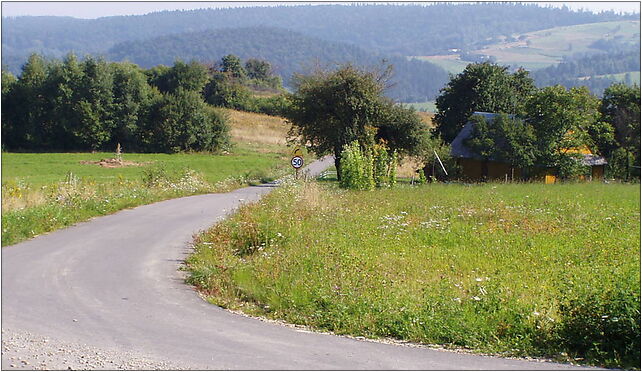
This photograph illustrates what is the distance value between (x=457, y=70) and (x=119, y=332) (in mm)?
192593

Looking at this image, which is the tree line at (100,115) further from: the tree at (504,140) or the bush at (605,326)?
the bush at (605,326)

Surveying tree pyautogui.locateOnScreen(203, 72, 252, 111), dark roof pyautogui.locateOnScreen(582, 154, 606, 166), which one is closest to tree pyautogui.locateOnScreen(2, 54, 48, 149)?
tree pyautogui.locateOnScreen(203, 72, 252, 111)

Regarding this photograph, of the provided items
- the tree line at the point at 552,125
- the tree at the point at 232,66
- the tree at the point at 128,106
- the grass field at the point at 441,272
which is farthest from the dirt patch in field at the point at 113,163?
the tree at the point at 232,66

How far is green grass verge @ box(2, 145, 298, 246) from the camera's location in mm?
17447

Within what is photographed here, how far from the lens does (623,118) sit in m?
45.2

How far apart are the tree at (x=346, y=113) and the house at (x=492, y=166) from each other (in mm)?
5303

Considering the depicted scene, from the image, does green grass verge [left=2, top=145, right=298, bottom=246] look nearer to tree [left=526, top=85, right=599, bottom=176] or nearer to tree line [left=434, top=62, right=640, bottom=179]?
tree line [left=434, top=62, right=640, bottom=179]

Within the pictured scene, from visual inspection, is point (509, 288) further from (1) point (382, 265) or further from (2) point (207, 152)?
(2) point (207, 152)

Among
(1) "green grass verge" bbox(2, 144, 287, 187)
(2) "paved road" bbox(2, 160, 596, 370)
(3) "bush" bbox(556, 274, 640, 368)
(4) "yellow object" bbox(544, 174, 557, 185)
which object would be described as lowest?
(4) "yellow object" bbox(544, 174, 557, 185)

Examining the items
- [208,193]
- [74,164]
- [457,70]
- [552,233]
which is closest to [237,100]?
[74,164]

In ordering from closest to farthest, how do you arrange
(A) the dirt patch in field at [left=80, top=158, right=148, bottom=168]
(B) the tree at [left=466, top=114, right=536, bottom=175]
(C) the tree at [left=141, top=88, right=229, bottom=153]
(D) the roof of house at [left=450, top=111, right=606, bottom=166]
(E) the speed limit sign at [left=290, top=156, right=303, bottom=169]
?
(E) the speed limit sign at [left=290, top=156, right=303, bottom=169] < (B) the tree at [left=466, top=114, right=536, bottom=175] < (D) the roof of house at [left=450, top=111, right=606, bottom=166] < (A) the dirt patch in field at [left=80, top=158, right=148, bottom=168] < (C) the tree at [left=141, top=88, right=229, bottom=153]

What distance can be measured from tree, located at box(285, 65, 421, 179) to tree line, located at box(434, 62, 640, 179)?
5.00 metres

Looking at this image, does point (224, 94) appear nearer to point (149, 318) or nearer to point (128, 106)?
point (128, 106)

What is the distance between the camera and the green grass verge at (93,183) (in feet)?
57.2
